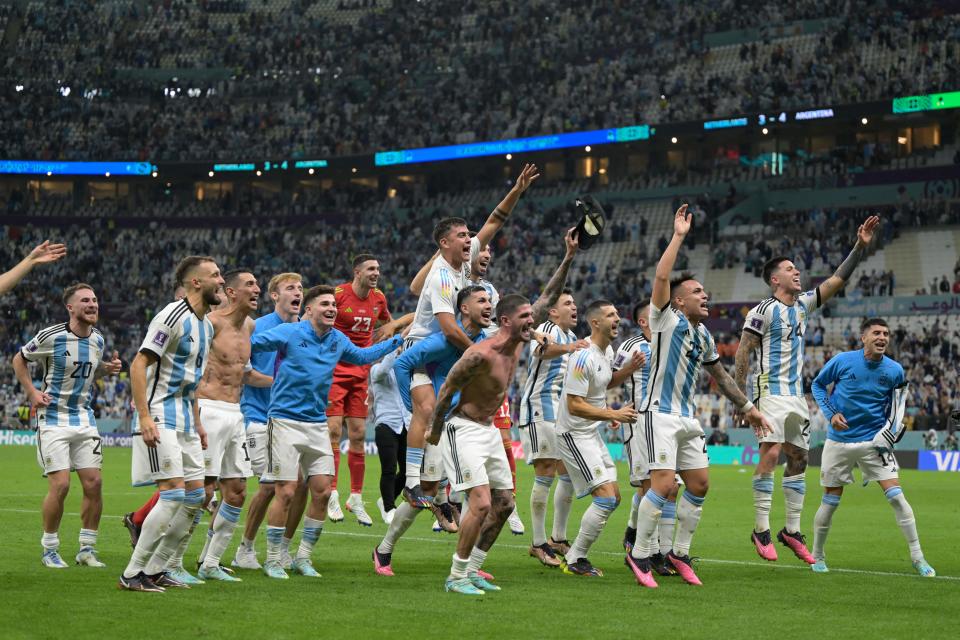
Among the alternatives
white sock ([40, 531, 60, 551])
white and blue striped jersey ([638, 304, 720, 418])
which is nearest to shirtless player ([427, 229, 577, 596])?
white and blue striped jersey ([638, 304, 720, 418])

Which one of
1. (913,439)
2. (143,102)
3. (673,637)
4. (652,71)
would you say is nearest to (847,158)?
(652,71)

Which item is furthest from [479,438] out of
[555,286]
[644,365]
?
[644,365]

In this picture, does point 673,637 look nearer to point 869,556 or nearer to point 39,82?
point 869,556

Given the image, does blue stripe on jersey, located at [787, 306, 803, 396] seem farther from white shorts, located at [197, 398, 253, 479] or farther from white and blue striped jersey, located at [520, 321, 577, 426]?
white shorts, located at [197, 398, 253, 479]

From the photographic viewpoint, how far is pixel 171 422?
952cm

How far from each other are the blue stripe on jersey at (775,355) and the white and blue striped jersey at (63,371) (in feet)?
22.6

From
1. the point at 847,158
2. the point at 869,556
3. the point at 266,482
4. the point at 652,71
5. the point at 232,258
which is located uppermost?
the point at 652,71

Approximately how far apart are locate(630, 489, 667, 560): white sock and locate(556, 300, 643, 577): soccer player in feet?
0.96

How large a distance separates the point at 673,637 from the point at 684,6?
56.2 meters

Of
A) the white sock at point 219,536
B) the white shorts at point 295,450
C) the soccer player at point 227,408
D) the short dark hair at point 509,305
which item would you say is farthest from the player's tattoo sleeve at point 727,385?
the white sock at point 219,536

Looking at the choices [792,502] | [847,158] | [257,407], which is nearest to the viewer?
[257,407]

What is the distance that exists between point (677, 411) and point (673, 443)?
0.31m

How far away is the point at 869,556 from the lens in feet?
43.7

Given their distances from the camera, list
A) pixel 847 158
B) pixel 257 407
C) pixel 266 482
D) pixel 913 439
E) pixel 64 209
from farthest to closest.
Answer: pixel 64 209 < pixel 847 158 < pixel 913 439 < pixel 257 407 < pixel 266 482
